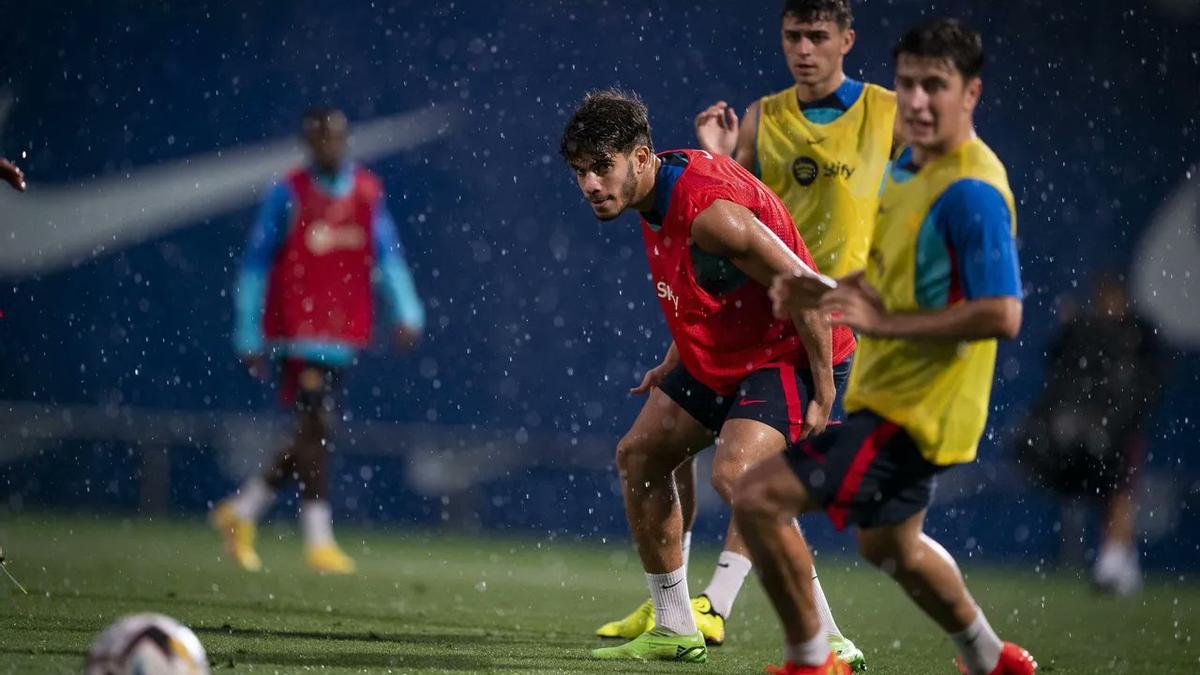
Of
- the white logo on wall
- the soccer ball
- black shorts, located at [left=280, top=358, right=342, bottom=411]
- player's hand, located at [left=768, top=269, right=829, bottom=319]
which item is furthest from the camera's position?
the white logo on wall

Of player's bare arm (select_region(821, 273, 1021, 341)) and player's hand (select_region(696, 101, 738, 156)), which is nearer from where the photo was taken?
player's bare arm (select_region(821, 273, 1021, 341))

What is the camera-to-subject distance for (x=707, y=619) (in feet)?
20.7

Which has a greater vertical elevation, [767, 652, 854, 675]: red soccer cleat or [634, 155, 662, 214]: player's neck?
[634, 155, 662, 214]: player's neck

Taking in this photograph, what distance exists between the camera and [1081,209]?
13734 millimetres

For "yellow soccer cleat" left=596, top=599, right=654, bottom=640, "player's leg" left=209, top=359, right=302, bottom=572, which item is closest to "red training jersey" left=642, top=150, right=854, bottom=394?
"yellow soccer cleat" left=596, top=599, right=654, bottom=640

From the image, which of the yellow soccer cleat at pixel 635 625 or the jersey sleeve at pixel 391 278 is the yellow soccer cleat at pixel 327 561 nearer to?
the jersey sleeve at pixel 391 278

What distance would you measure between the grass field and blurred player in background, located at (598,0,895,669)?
768mm

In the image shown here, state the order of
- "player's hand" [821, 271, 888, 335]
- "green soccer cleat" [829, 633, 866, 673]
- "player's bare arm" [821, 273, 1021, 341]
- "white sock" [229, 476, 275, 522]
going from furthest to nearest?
"white sock" [229, 476, 275, 522]
"green soccer cleat" [829, 633, 866, 673]
"player's hand" [821, 271, 888, 335]
"player's bare arm" [821, 273, 1021, 341]

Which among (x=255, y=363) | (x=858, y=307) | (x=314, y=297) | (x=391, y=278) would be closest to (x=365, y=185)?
(x=391, y=278)

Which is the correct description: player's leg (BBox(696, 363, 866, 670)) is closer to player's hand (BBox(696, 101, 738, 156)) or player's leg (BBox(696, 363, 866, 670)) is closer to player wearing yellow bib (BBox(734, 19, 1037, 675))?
player wearing yellow bib (BBox(734, 19, 1037, 675))

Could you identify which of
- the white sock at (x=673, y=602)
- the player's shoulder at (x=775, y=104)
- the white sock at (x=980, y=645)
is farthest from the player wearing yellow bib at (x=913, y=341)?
the player's shoulder at (x=775, y=104)

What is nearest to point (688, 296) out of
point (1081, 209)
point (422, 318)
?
point (422, 318)

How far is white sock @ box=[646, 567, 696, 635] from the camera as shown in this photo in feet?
19.1

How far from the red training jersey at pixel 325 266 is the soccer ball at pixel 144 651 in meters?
6.32
